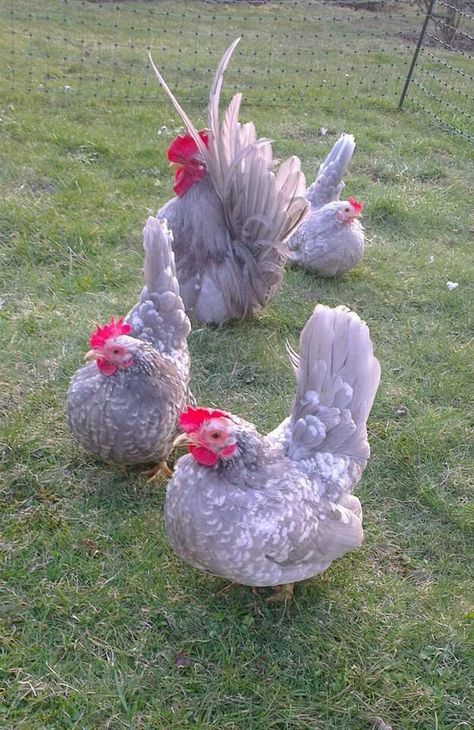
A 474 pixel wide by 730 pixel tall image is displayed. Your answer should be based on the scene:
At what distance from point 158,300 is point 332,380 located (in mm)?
1141

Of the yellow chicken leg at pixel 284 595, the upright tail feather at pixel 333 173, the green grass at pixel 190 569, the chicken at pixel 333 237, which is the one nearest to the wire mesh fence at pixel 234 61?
the green grass at pixel 190 569

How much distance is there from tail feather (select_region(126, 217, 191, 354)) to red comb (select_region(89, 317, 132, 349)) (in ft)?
0.73

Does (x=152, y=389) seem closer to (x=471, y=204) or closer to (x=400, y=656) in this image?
(x=400, y=656)

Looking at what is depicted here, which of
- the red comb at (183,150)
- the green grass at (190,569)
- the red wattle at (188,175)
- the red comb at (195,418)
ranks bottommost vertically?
the green grass at (190,569)

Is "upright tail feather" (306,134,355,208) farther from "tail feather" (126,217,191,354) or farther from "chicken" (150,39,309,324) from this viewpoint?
"tail feather" (126,217,191,354)

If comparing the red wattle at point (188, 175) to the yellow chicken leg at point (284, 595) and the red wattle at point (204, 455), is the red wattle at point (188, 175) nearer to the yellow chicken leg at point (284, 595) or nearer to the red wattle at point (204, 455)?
the red wattle at point (204, 455)

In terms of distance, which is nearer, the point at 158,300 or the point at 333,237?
the point at 158,300

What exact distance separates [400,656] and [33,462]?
2.04 metres

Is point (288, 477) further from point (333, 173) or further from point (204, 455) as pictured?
point (333, 173)

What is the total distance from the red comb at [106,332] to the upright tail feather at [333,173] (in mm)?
3019

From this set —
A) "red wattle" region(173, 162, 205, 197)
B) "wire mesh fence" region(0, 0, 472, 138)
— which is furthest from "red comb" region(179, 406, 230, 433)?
"wire mesh fence" region(0, 0, 472, 138)

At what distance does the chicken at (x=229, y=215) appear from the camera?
4465mm

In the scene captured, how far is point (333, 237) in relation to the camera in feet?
17.3

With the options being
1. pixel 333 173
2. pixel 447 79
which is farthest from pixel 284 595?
pixel 447 79
